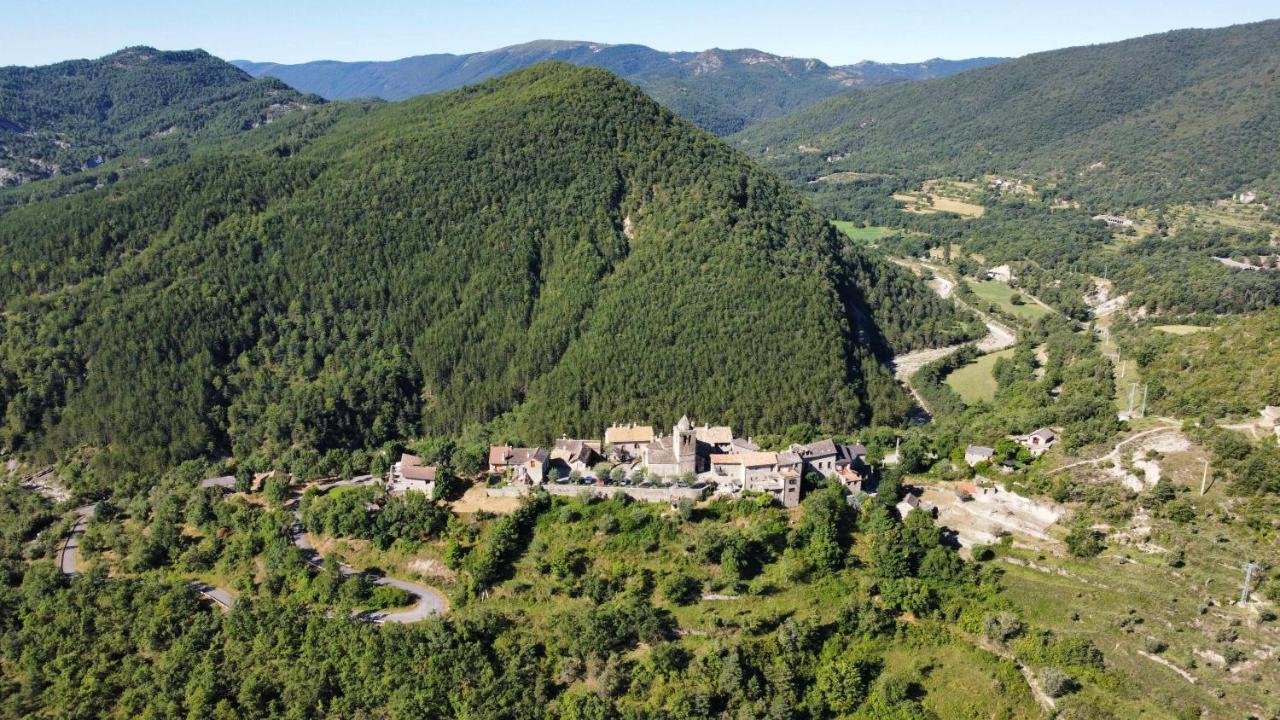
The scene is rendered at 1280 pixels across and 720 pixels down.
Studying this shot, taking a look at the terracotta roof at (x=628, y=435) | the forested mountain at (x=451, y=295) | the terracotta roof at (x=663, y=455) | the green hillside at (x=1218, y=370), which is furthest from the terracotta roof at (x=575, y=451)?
the green hillside at (x=1218, y=370)

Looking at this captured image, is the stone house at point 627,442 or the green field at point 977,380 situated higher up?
the stone house at point 627,442

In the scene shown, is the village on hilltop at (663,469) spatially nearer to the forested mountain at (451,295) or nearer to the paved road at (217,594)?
the paved road at (217,594)

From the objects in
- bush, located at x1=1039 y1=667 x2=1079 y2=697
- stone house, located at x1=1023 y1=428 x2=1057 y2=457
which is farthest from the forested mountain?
bush, located at x1=1039 y1=667 x2=1079 y2=697

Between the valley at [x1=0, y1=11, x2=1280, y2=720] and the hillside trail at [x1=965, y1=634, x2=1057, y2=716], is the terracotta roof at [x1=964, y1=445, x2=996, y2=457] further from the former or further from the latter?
the hillside trail at [x1=965, y1=634, x2=1057, y2=716]

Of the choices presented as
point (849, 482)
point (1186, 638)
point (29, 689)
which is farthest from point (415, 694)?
point (1186, 638)

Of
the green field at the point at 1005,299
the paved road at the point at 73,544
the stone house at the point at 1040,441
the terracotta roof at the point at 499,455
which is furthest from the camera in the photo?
the green field at the point at 1005,299

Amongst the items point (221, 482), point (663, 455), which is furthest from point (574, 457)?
point (221, 482)
